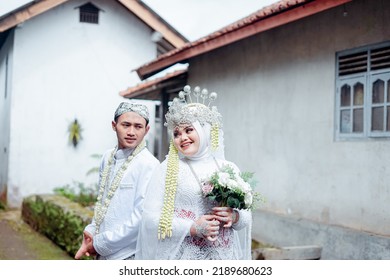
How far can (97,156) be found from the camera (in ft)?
36.1

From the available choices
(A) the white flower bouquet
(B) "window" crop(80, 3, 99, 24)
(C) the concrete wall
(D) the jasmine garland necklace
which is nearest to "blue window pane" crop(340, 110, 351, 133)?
(C) the concrete wall

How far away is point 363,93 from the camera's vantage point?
18.2 feet

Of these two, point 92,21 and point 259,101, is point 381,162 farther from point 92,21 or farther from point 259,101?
point 92,21

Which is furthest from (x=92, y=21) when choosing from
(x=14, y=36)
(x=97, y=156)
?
(x=97, y=156)

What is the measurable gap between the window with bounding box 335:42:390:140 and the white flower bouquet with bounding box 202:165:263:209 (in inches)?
102

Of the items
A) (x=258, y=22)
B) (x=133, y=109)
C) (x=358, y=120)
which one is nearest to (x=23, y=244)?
(x=258, y=22)

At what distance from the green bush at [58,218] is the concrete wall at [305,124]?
213 cm

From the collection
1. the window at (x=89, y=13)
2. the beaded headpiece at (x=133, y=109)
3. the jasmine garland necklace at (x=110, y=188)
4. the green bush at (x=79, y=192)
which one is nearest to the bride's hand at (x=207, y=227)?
the jasmine garland necklace at (x=110, y=188)

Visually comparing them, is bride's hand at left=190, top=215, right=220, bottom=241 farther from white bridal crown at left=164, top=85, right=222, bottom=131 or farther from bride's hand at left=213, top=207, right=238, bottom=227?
white bridal crown at left=164, top=85, right=222, bottom=131

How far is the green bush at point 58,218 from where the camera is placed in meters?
6.67

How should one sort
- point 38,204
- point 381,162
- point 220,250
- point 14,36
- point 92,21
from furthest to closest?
point 92,21 → point 14,36 → point 38,204 → point 381,162 → point 220,250

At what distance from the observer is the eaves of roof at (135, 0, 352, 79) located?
215 inches

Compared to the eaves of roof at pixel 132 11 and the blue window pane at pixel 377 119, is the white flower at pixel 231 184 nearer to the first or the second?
the blue window pane at pixel 377 119
